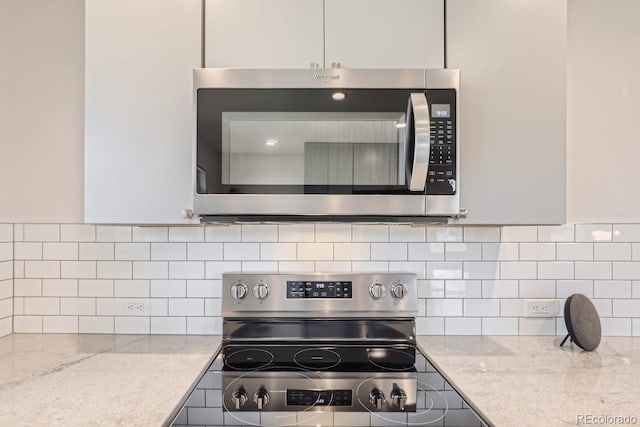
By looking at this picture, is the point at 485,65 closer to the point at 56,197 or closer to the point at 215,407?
the point at 215,407

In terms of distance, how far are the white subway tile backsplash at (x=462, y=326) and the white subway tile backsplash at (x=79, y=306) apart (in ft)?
4.45

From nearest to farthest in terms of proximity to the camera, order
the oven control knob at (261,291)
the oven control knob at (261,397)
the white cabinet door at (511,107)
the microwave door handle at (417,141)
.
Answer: the oven control knob at (261,397) → the microwave door handle at (417,141) → the white cabinet door at (511,107) → the oven control knob at (261,291)

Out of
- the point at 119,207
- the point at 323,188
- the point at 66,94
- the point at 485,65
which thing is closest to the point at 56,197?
the point at 66,94

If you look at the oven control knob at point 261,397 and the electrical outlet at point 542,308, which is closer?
the oven control knob at point 261,397

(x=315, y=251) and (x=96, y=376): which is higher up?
(x=315, y=251)

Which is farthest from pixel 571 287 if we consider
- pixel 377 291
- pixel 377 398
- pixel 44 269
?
pixel 44 269

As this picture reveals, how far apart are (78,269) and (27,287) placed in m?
0.21

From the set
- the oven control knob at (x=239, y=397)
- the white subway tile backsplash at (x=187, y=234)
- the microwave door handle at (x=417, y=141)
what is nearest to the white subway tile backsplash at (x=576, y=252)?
the microwave door handle at (x=417, y=141)

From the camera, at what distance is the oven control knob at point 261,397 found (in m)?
1.08

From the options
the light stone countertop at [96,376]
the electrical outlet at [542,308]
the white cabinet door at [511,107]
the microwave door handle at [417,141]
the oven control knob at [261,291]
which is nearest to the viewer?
the light stone countertop at [96,376]

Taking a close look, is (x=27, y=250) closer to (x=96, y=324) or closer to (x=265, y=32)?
(x=96, y=324)

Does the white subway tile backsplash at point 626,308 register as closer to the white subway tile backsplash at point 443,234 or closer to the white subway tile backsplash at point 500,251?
the white subway tile backsplash at point 500,251

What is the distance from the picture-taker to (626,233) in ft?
5.35

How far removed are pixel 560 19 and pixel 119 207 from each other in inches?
57.4
